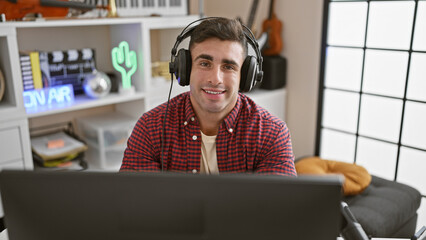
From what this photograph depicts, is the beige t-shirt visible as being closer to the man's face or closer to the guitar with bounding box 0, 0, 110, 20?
the man's face

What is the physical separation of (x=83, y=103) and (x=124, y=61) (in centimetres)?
41

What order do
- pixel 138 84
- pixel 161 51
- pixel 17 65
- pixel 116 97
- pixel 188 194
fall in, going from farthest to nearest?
pixel 161 51, pixel 138 84, pixel 116 97, pixel 17 65, pixel 188 194

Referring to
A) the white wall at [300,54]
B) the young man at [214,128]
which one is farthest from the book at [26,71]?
the white wall at [300,54]

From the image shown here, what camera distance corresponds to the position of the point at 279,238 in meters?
Answer: 0.63

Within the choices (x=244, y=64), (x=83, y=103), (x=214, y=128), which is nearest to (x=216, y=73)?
(x=244, y=64)

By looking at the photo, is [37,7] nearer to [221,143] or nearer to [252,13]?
[221,143]

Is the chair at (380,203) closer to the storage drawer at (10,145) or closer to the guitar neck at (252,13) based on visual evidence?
the guitar neck at (252,13)

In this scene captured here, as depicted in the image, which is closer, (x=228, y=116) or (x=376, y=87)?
(x=228, y=116)

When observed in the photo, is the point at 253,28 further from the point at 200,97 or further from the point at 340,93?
the point at 200,97

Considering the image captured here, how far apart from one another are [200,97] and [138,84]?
128 centimetres

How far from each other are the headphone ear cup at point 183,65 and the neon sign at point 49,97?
1.14m

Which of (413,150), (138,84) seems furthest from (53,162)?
(413,150)

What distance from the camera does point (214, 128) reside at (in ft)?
4.85

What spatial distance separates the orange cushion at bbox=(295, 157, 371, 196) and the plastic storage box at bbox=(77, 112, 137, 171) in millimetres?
1155
